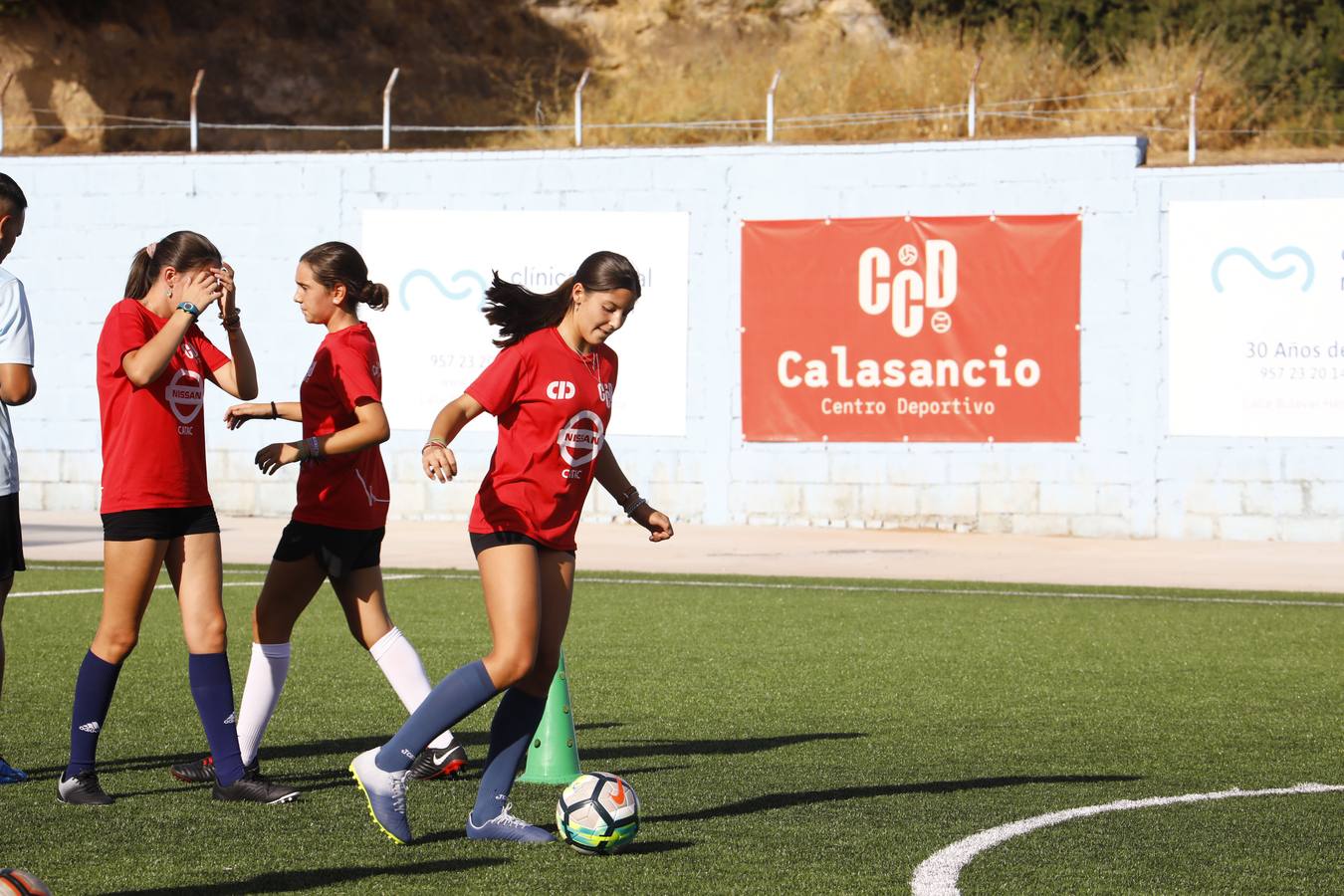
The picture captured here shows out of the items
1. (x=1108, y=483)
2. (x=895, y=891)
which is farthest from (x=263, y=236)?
(x=895, y=891)

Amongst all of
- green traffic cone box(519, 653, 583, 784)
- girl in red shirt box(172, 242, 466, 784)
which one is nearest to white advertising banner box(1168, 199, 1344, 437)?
green traffic cone box(519, 653, 583, 784)

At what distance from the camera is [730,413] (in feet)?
72.8

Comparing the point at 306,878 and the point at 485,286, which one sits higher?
the point at 485,286

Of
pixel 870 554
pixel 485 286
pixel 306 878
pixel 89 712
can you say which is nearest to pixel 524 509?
pixel 306 878

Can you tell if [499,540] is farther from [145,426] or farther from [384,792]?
[145,426]

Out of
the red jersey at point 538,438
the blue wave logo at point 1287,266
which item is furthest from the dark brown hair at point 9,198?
the blue wave logo at point 1287,266

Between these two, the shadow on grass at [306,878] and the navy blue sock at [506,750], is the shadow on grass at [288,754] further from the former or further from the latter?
the shadow on grass at [306,878]

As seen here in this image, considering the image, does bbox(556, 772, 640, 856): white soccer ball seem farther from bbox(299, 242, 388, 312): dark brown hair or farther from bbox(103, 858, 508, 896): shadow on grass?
bbox(299, 242, 388, 312): dark brown hair

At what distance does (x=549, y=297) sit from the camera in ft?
19.2

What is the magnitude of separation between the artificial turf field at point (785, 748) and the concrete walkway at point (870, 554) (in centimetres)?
259

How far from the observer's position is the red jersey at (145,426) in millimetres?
6285

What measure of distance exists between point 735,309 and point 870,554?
452 cm

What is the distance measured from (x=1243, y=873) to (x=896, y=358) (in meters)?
16.2

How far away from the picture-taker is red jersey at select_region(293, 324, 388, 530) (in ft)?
21.8
